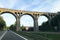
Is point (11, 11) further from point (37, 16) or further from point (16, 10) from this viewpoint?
point (37, 16)

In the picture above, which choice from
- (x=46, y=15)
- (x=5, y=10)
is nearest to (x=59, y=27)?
(x=46, y=15)

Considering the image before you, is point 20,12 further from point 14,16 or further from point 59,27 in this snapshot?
point 59,27

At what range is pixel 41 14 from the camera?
10906 centimetres

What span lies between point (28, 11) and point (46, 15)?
12439 millimetres

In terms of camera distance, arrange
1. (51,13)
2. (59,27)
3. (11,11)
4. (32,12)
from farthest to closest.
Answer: (51,13) < (32,12) < (11,11) < (59,27)

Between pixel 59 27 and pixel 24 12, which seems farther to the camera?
pixel 24 12

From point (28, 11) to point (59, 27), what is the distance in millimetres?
26275

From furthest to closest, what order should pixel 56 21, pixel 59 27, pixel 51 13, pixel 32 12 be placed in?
pixel 51 13
pixel 32 12
pixel 56 21
pixel 59 27

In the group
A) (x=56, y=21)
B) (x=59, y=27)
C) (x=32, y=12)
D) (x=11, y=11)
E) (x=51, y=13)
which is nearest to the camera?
(x=59, y=27)

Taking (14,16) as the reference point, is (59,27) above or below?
below

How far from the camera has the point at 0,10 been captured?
315ft

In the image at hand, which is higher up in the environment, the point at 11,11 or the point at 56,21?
the point at 11,11

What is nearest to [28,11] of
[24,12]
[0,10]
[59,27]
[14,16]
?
[24,12]

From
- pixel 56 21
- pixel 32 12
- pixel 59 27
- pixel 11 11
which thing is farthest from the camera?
pixel 32 12
